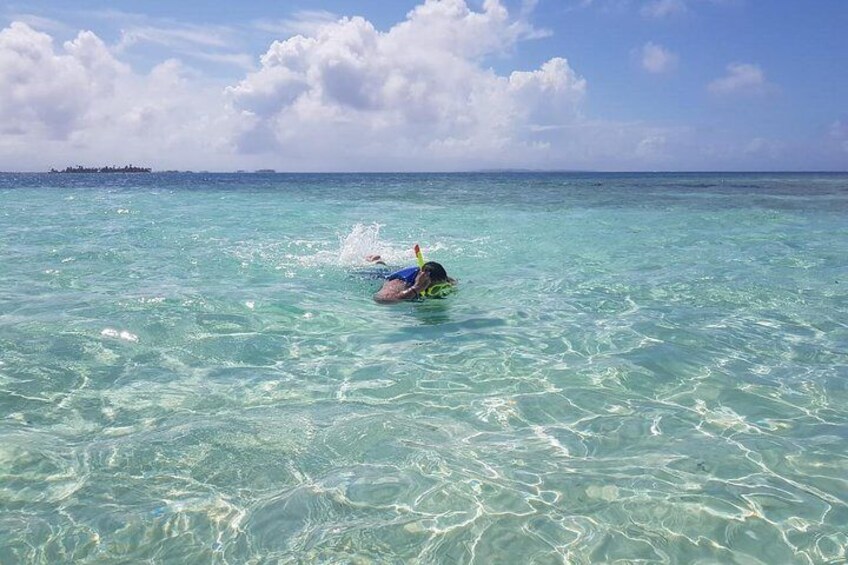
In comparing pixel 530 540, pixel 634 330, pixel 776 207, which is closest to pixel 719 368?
pixel 634 330

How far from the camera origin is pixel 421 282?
1268 cm

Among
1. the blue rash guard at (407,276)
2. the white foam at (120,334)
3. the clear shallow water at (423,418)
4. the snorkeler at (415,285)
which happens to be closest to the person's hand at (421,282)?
the snorkeler at (415,285)

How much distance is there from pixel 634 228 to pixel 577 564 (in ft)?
83.3

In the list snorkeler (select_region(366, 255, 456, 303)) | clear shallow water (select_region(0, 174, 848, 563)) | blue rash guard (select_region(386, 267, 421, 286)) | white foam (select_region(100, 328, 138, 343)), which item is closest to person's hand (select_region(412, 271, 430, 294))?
snorkeler (select_region(366, 255, 456, 303))

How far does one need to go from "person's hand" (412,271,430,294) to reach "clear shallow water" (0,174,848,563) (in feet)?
2.51

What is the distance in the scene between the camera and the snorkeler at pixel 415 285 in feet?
41.2

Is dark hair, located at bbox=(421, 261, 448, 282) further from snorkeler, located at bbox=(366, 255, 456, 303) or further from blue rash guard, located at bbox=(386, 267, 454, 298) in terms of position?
blue rash guard, located at bbox=(386, 267, 454, 298)

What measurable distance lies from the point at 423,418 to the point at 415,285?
585 centimetres

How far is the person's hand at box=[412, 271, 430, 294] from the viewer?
497 inches

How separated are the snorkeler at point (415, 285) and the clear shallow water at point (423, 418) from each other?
19.6 inches

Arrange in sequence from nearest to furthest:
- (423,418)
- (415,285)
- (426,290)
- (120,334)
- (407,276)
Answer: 1. (423,418)
2. (120,334)
3. (415,285)
4. (426,290)
5. (407,276)

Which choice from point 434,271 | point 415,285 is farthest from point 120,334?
point 434,271

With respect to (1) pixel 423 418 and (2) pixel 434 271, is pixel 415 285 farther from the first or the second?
(1) pixel 423 418

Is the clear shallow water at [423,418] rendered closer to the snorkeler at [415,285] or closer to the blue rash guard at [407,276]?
the snorkeler at [415,285]
